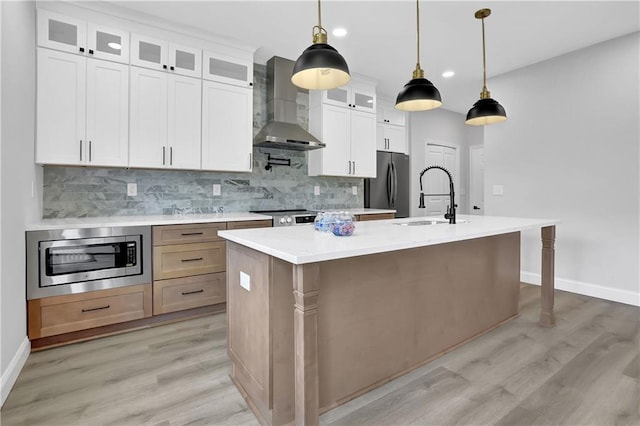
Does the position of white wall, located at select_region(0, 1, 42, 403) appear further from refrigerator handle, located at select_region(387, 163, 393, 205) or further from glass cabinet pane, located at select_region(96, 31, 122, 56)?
refrigerator handle, located at select_region(387, 163, 393, 205)

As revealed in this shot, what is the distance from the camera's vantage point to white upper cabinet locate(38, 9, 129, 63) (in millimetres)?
2586

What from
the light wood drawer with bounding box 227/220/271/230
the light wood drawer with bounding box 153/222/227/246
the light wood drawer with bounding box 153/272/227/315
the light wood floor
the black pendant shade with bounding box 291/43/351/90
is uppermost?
the black pendant shade with bounding box 291/43/351/90

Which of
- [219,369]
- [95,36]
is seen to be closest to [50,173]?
[95,36]

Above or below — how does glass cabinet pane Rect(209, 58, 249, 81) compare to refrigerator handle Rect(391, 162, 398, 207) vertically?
above

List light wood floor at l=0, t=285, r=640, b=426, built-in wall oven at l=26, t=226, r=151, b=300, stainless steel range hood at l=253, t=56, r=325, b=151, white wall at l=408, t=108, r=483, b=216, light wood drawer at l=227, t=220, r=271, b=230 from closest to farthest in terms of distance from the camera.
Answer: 1. light wood floor at l=0, t=285, r=640, b=426
2. built-in wall oven at l=26, t=226, r=151, b=300
3. light wood drawer at l=227, t=220, r=271, b=230
4. stainless steel range hood at l=253, t=56, r=325, b=151
5. white wall at l=408, t=108, r=483, b=216

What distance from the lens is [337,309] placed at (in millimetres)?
1661

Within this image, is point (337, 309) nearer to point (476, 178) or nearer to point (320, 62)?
point (320, 62)

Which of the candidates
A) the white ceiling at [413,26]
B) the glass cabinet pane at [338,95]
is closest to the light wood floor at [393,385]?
the white ceiling at [413,26]

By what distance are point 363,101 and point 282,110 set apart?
1.27 meters

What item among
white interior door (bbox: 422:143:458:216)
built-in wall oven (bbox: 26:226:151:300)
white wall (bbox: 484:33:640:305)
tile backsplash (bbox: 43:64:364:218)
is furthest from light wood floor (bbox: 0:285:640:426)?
white interior door (bbox: 422:143:458:216)

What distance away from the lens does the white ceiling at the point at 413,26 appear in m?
2.82

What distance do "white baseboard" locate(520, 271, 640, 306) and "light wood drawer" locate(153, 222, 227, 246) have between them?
3709 mm

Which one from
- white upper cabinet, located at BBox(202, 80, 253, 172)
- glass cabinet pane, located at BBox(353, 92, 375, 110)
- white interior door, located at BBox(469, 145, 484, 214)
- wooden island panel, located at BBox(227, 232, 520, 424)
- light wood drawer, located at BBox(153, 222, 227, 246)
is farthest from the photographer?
white interior door, located at BBox(469, 145, 484, 214)

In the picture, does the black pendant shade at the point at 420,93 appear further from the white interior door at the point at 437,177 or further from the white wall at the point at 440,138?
the white interior door at the point at 437,177
